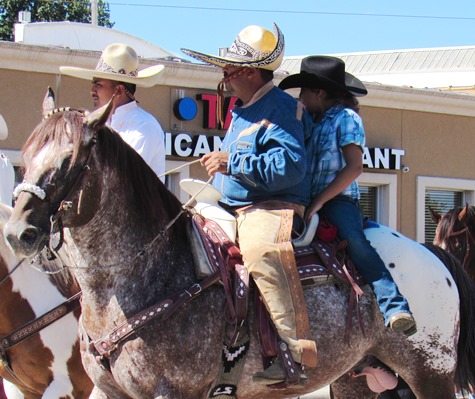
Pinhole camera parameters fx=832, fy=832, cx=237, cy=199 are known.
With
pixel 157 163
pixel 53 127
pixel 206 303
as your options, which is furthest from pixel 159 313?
pixel 157 163

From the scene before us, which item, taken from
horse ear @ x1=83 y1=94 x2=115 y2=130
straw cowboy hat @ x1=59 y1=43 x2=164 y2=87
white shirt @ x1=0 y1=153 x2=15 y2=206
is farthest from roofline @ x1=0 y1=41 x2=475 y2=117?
horse ear @ x1=83 y1=94 x2=115 y2=130

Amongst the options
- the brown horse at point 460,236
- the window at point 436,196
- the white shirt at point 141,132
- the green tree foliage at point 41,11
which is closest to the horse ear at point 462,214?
the brown horse at point 460,236

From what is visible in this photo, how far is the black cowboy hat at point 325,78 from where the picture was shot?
5.14m

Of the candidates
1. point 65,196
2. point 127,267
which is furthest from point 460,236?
point 65,196

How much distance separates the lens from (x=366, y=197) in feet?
51.5

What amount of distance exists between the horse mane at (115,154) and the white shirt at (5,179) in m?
1.98

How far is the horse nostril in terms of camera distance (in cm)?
354

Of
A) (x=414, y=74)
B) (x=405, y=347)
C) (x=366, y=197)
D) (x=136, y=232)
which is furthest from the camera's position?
(x=414, y=74)

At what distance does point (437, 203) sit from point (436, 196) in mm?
142

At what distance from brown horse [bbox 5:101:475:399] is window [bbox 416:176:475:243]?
11.5m

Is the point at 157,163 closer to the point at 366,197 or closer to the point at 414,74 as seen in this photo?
the point at 366,197

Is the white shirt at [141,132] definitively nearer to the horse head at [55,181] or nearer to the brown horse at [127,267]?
the brown horse at [127,267]

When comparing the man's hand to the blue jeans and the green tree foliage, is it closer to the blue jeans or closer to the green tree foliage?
the blue jeans

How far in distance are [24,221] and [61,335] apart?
6.23 feet
